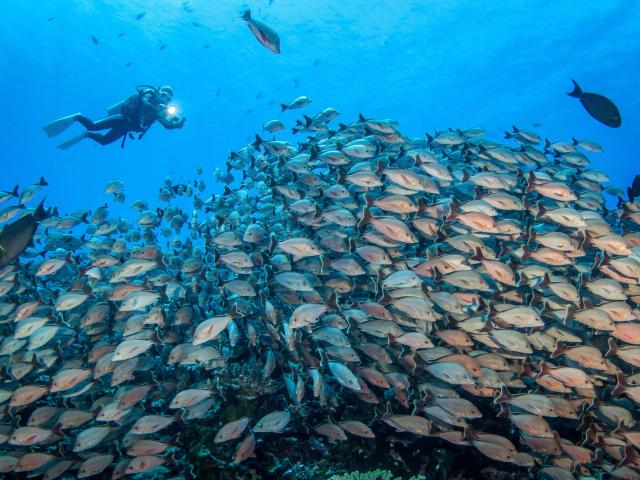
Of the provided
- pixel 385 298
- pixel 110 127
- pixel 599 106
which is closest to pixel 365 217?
pixel 385 298

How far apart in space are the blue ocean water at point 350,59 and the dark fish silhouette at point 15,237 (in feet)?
78.4

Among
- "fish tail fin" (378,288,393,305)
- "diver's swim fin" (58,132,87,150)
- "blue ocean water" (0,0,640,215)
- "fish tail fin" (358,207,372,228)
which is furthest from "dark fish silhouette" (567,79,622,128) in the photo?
"blue ocean water" (0,0,640,215)

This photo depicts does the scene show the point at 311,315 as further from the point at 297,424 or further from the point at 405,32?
the point at 405,32

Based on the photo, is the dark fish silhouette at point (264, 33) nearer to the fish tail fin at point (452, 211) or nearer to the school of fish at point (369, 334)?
the school of fish at point (369, 334)

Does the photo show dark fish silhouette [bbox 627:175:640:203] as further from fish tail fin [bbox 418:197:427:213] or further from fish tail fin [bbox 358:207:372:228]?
fish tail fin [bbox 358:207:372:228]

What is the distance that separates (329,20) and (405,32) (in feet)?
22.7

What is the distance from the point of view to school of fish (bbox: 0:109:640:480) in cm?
475

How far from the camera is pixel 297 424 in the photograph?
552 centimetres

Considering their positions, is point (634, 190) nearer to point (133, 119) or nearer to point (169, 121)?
point (169, 121)

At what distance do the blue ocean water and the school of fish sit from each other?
953 inches

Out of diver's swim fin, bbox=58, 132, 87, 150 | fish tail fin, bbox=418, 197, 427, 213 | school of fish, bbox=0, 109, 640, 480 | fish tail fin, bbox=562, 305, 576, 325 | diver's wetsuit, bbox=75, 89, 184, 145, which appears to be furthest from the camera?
diver's wetsuit, bbox=75, 89, 184, 145

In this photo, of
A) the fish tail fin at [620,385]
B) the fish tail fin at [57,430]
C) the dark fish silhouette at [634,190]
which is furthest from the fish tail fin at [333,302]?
the dark fish silhouette at [634,190]

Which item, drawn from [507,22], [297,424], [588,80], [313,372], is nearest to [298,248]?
[313,372]

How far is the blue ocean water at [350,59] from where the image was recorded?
31.8 metres
